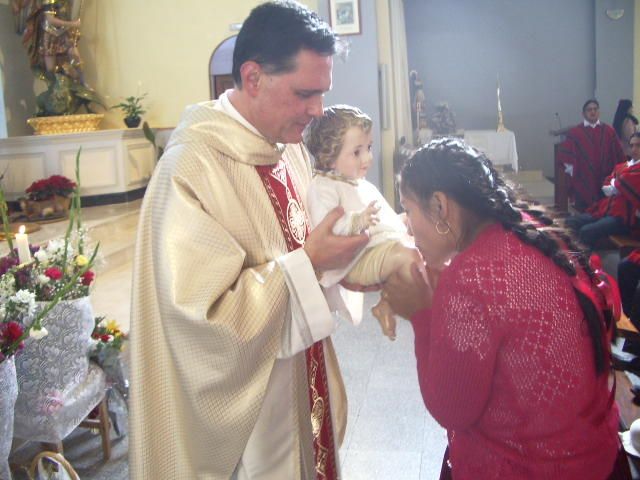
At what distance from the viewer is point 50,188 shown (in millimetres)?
6895

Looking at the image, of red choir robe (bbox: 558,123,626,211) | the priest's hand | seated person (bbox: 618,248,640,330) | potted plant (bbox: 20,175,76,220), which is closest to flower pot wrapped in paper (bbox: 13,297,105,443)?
the priest's hand

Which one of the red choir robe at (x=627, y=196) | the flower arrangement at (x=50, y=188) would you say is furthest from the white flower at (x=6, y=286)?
the flower arrangement at (x=50, y=188)

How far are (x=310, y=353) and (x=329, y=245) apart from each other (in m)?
0.42

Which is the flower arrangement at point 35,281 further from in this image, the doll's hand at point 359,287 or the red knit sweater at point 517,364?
the red knit sweater at point 517,364

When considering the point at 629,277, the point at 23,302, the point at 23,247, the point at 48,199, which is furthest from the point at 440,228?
the point at 48,199

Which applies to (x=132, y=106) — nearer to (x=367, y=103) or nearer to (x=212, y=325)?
(x=367, y=103)

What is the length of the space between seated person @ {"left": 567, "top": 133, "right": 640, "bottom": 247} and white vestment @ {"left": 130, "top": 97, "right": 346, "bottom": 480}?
139 inches

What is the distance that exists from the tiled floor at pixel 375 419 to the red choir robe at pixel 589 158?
3.21 meters

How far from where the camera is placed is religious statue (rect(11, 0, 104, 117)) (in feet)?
26.8

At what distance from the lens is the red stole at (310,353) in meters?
1.62

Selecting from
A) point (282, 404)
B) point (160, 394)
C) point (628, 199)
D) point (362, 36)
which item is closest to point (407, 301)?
point (282, 404)

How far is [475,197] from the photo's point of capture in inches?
46.1

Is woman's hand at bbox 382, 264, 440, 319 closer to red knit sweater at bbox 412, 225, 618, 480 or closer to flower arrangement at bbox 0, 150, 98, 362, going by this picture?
red knit sweater at bbox 412, 225, 618, 480

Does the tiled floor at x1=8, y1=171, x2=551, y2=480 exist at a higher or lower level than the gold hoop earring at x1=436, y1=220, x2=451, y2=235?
lower
